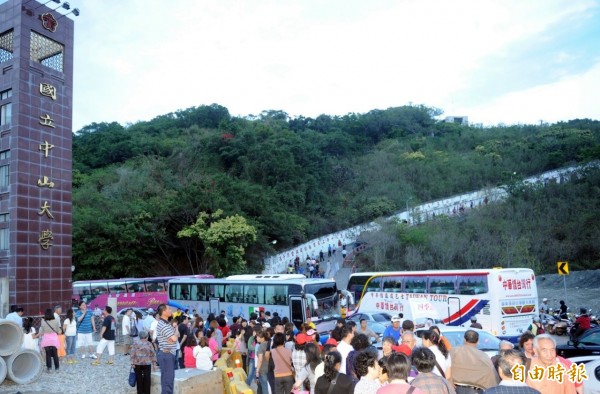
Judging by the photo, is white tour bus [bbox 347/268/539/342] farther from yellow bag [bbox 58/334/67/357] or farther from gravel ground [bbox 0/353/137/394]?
yellow bag [bbox 58/334/67/357]

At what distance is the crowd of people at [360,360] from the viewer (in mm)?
4488

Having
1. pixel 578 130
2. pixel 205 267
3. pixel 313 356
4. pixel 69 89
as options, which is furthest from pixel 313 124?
pixel 313 356

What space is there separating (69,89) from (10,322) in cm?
1207

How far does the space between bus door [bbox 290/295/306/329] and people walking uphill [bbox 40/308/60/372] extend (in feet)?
27.9

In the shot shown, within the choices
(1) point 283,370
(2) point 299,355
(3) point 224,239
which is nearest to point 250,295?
(3) point 224,239

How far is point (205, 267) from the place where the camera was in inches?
1326

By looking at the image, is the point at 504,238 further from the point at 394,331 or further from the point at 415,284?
the point at 394,331

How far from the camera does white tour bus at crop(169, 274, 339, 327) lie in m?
18.9

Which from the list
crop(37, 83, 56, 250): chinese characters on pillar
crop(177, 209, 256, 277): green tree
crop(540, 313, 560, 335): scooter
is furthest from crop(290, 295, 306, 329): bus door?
crop(177, 209, 256, 277): green tree

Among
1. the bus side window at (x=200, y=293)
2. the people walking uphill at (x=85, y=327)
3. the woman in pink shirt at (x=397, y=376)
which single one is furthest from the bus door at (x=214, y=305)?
the woman in pink shirt at (x=397, y=376)

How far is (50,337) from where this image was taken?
12.1m

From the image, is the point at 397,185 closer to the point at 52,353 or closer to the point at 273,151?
the point at 273,151

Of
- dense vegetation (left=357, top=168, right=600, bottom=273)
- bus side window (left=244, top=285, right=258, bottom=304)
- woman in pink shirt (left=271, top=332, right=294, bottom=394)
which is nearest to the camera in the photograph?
woman in pink shirt (left=271, top=332, right=294, bottom=394)

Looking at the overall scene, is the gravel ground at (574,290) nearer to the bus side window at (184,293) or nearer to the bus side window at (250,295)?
the bus side window at (250,295)
